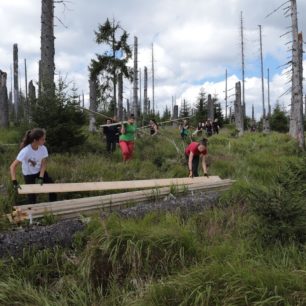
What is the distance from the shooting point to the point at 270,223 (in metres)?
5.40

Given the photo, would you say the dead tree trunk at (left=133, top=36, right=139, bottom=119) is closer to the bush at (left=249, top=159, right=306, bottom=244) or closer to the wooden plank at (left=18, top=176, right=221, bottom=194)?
the wooden plank at (left=18, top=176, right=221, bottom=194)

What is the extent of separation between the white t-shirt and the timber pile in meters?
0.37

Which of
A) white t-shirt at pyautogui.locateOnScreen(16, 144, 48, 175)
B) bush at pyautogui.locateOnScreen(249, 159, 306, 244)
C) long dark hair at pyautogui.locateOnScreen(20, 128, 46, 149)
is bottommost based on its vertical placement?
bush at pyautogui.locateOnScreen(249, 159, 306, 244)

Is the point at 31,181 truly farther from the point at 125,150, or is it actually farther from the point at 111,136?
the point at 111,136

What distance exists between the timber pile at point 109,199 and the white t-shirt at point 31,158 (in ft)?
1.21

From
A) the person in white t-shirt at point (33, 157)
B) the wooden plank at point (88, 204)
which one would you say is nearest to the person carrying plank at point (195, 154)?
the wooden plank at point (88, 204)

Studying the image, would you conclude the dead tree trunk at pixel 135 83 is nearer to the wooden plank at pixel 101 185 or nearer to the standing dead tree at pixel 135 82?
the standing dead tree at pixel 135 82

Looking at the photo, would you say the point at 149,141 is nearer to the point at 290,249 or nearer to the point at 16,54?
the point at 290,249

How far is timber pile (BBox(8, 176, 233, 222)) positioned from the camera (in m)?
6.68

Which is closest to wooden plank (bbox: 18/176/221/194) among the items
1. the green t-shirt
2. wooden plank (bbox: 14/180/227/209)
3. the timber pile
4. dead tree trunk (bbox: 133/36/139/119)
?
the timber pile

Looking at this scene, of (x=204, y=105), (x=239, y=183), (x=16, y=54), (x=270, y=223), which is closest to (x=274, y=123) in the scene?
(x=204, y=105)

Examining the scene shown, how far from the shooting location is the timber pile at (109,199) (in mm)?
6677

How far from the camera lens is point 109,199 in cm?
758

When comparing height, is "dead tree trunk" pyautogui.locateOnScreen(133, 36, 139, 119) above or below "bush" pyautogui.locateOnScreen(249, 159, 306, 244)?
above
